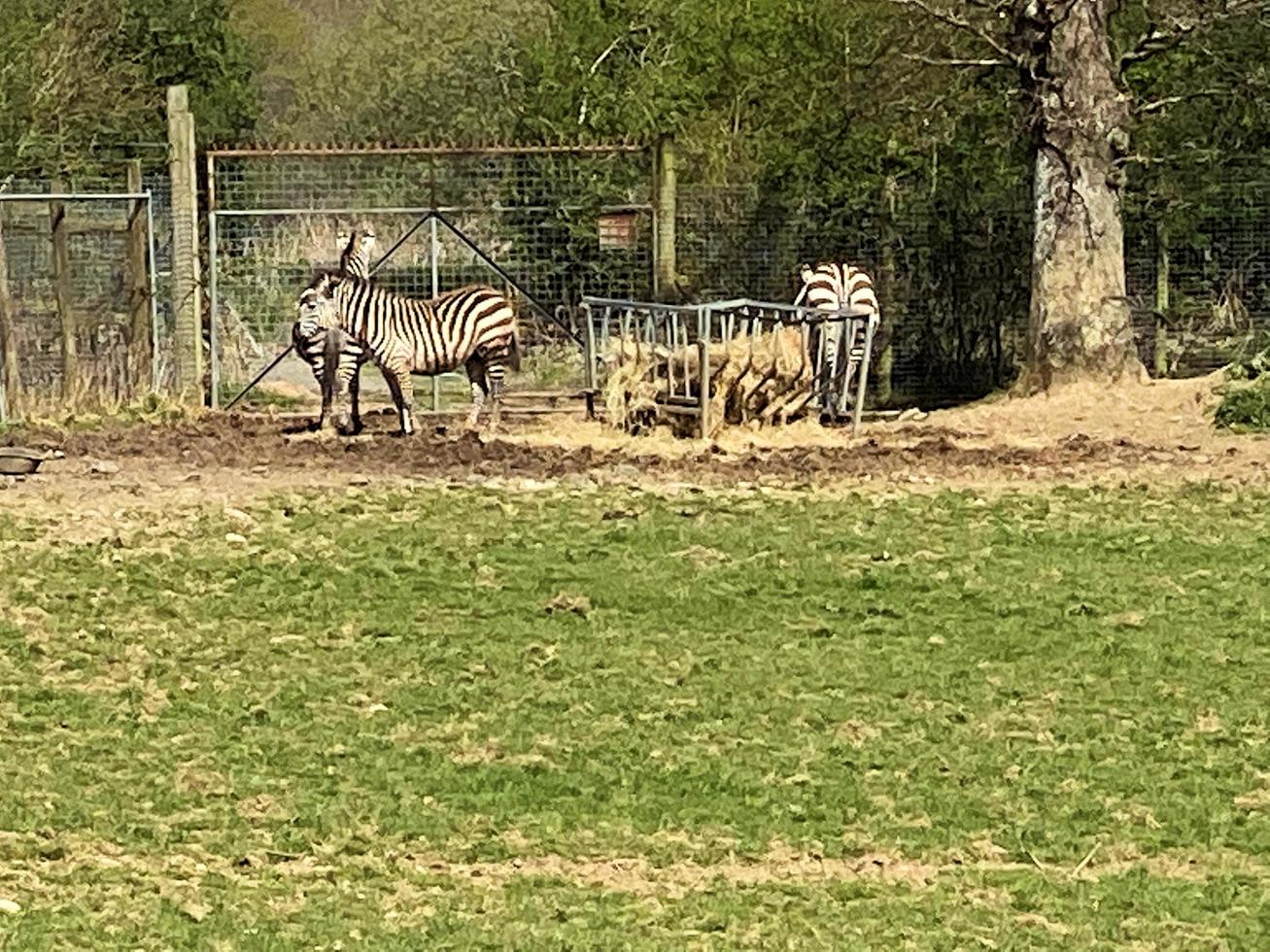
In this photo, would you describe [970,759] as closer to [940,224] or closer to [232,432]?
[232,432]

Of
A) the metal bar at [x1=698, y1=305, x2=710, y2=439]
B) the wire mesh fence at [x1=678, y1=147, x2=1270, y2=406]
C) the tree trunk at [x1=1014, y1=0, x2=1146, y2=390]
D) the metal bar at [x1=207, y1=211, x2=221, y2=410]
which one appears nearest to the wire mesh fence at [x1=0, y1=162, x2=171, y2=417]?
the metal bar at [x1=207, y1=211, x2=221, y2=410]

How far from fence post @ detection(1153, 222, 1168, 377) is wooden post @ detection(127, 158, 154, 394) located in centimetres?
928

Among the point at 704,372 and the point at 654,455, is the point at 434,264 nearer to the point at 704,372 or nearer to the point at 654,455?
the point at 704,372

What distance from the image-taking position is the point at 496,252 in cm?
2258

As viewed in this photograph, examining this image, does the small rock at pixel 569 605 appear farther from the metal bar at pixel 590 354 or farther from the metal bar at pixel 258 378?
the metal bar at pixel 258 378

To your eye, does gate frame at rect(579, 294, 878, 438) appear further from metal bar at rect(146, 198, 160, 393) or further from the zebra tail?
metal bar at rect(146, 198, 160, 393)

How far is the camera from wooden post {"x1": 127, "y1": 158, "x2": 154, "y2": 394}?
2017cm

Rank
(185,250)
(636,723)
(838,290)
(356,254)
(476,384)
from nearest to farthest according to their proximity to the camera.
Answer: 1. (636,723)
2. (356,254)
3. (476,384)
4. (838,290)
5. (185,250)

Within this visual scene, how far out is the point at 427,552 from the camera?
11.5 m

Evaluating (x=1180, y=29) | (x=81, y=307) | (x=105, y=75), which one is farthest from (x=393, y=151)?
(x=105, y=75)

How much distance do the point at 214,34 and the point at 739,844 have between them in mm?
30208

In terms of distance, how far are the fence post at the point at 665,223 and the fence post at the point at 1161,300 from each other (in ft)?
15.6

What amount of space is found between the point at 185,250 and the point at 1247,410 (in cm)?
905

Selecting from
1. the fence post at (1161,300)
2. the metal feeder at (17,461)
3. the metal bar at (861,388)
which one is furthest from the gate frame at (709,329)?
the fence post at (1161,300)
